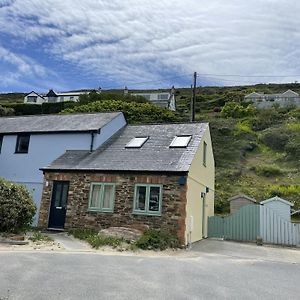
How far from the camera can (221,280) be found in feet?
27.9

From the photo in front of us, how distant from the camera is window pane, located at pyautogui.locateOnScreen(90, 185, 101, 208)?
16125 mm

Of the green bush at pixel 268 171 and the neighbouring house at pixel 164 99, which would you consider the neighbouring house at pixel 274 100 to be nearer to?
the neighbouring house at pixel 164 99

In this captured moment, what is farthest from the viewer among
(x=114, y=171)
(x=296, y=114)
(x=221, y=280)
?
(x=296, y=114)

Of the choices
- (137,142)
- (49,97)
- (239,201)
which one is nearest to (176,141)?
(137,142)

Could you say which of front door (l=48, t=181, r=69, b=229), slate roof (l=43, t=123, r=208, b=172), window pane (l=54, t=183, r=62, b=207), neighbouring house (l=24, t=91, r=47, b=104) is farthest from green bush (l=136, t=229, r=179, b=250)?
neighbouring house (l=24, t=91, r=47, b=104)

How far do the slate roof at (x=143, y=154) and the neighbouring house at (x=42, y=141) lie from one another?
0.68m

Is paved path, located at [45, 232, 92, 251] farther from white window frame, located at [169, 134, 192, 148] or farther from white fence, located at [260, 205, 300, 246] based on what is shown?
white fence, located at [260, 205, 300, 246]

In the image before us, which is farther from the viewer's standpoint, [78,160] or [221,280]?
[78,160]

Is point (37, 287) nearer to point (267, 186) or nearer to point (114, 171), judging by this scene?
point (114, 171)

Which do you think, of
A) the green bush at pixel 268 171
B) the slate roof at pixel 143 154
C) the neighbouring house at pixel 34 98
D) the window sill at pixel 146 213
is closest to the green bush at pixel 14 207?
the slate roof at pixel 143 154

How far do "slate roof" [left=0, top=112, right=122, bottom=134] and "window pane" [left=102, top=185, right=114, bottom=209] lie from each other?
158 inches

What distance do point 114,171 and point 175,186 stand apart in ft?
9.62

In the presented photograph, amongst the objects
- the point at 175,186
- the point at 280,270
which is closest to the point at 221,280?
the point at 280,270

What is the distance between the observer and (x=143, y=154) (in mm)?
16844
